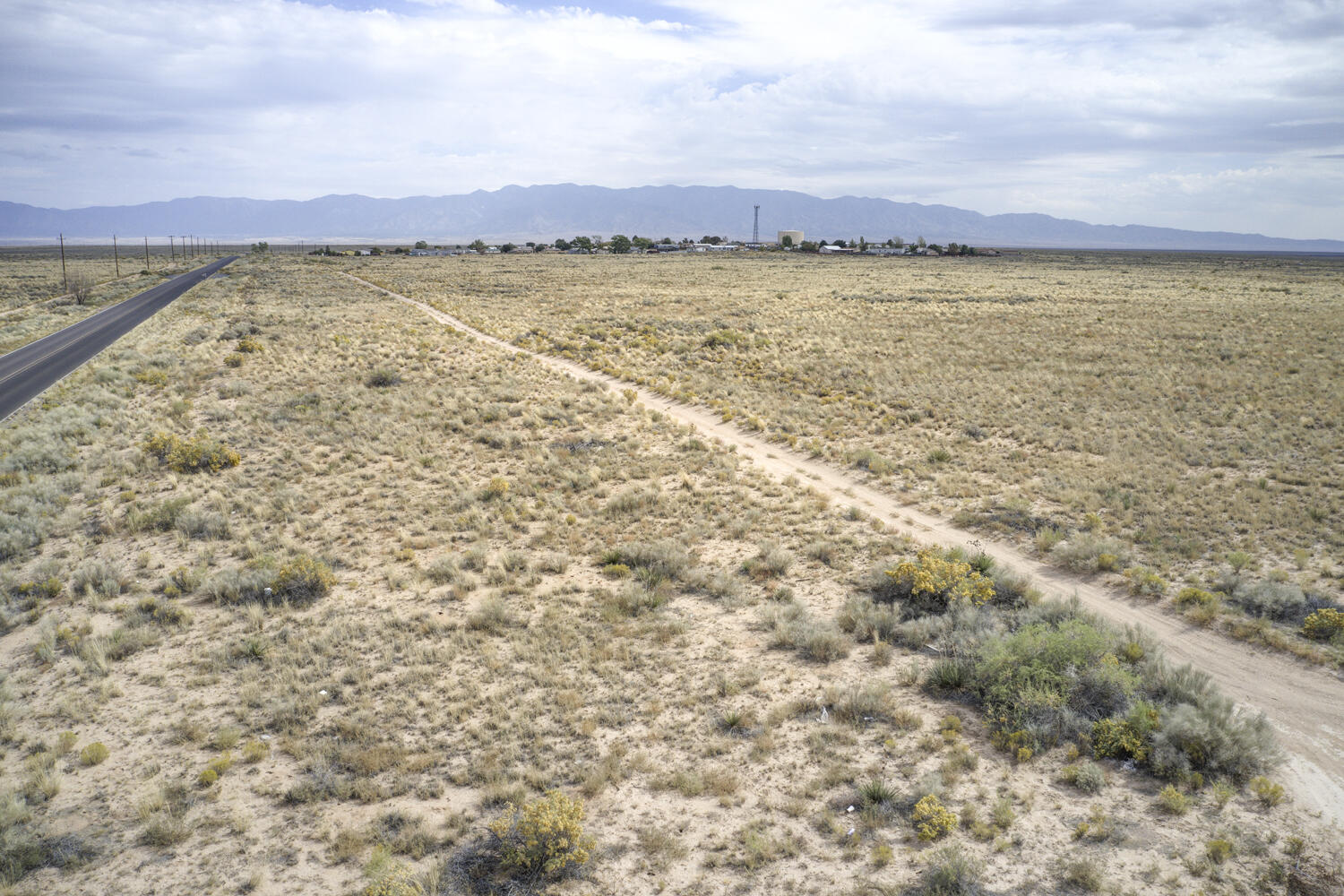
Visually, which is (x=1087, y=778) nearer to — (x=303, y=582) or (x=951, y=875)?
(x=951, y=875)

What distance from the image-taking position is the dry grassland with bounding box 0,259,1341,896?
20.2 ft

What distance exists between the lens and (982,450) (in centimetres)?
1831

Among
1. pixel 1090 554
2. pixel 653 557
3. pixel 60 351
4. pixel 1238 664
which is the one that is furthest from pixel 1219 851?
pixel 60 351

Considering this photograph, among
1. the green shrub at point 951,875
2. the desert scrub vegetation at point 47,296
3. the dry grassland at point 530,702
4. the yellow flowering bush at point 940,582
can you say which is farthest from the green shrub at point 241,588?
the desert scrub vegetation at point 47,296

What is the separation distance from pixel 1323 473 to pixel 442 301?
4904 centimetres

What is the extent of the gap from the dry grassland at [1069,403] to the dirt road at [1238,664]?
16.6 inches

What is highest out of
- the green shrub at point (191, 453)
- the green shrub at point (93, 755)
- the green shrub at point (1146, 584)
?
the green shrub at point (191, 453)

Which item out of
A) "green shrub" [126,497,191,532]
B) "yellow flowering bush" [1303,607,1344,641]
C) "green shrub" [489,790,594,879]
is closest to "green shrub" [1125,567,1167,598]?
"yellow flowering bush" [1303,607,1344,641]

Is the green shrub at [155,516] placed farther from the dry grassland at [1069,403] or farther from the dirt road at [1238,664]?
the dry grassland at [1069,403]

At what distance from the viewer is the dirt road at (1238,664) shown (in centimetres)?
707

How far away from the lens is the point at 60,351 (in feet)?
108

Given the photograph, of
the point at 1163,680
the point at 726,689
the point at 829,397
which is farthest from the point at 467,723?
the point at 829,397

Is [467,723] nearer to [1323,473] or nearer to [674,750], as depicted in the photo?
[674,750]

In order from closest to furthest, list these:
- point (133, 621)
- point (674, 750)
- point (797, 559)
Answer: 1. point (674, 750)
2. point (133, 621)
3. point (797, 559)
